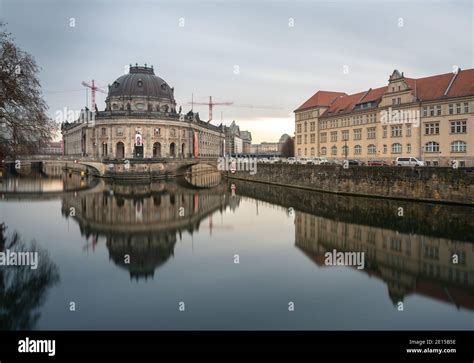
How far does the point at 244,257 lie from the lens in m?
18.8

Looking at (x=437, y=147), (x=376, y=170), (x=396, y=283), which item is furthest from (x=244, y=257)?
(x=437, y=147)

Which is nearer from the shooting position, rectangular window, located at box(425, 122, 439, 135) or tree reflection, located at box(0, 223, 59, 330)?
tree reflection, located at box(0, 223, 59, 330)

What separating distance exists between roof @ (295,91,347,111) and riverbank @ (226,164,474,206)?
19874 millimetres

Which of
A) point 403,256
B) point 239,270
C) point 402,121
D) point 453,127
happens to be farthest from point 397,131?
point 239,270

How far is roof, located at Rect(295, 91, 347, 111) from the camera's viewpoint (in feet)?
218

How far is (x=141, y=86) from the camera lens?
3767 inches

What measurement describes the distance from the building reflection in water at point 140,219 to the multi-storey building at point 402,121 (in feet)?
71.7

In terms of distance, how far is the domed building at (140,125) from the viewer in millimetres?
81188

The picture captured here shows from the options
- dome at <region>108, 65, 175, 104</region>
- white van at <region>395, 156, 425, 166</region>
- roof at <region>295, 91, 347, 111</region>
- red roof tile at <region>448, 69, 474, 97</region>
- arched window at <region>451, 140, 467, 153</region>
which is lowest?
white van at <region>395, 156, 425, 166</region>

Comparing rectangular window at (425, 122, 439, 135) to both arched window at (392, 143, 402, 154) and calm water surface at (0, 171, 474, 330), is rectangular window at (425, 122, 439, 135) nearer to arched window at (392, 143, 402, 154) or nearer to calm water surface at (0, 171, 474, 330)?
arched window at (392, 143, 402, 154)

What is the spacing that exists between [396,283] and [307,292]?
3781 millimetres

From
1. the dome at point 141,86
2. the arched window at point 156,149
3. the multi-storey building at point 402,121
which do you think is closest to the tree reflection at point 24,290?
the multi-storey building at point 402,121

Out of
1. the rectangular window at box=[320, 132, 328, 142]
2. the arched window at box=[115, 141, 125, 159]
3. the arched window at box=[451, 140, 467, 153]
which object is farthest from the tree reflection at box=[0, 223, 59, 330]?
the arched window at box=[115, 141, 125, 159]
